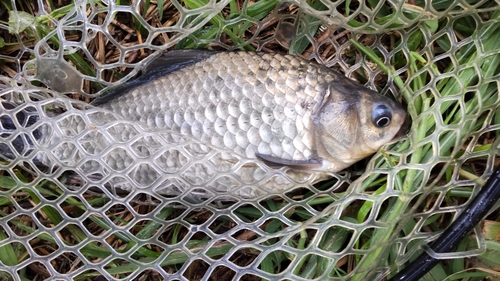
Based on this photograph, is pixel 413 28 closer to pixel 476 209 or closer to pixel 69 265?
pixel 476 209

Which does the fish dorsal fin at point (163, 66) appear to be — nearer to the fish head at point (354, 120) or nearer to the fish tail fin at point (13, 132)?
the fish tail fin at point (13, 132)

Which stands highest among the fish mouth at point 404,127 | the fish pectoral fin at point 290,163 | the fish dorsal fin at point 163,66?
the fish dorsal fin at point 163,66

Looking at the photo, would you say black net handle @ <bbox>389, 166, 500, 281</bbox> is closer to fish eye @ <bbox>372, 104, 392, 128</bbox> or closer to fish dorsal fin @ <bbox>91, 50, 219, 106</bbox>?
fish eye @ <bbox>372, 104, 392, 128</bbox>

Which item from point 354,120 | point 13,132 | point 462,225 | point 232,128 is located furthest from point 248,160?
point 13,132

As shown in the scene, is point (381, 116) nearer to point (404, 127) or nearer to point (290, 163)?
point (404, 127)

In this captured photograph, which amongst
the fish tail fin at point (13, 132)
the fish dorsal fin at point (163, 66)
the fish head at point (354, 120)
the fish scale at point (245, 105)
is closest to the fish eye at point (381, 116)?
the fish head at point (354, 120)

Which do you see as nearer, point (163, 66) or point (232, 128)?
point (232, 128)
